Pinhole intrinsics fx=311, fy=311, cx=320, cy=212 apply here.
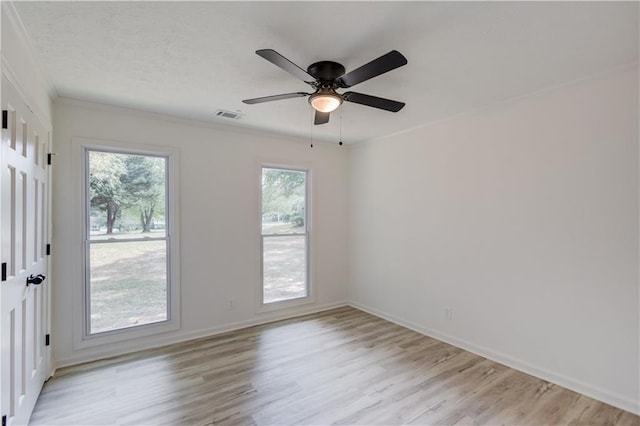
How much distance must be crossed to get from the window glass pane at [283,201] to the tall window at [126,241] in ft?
4.13

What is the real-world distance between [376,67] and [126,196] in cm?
293

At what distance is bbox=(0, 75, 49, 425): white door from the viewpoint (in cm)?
164

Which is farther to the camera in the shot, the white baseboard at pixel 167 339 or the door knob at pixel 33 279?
the white baseboard at pixel 167 339

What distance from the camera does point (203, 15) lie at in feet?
5.72

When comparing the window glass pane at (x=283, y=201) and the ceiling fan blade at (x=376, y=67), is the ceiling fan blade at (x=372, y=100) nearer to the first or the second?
the ceiling fan blade at (x=376, y=67)

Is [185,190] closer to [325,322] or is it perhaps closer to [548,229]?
[325,322]

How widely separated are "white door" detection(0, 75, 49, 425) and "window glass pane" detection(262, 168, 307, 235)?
91.2 inches

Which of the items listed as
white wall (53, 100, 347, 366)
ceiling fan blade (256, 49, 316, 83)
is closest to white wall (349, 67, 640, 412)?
white wall (53, 100, 347, 366)

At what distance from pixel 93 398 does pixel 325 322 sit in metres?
2.54

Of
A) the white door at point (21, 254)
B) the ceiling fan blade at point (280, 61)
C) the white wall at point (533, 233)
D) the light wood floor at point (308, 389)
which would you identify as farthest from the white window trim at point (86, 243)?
the white wall at point (533, 233)

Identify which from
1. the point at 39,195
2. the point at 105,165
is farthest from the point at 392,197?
the point at 39,195

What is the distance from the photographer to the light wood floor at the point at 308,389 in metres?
2.24

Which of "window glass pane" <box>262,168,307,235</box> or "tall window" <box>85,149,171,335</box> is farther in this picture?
"window glass pane" <box>262,168,307,235</box>

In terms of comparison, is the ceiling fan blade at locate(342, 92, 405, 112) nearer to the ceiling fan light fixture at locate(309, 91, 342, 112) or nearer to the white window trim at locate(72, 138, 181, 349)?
the ceiling fan light fixture at locate(309, 91, 342, 112)
